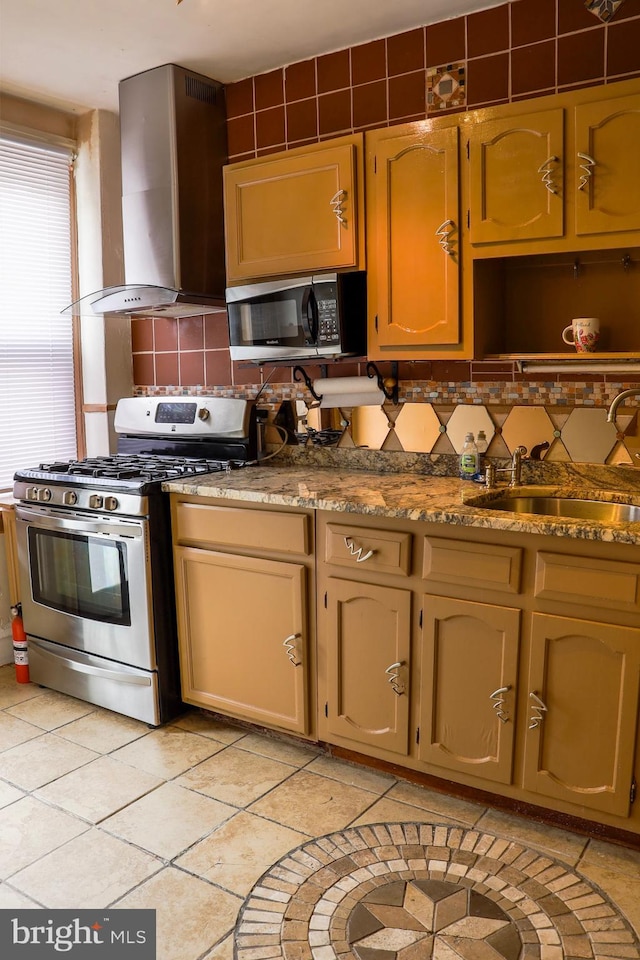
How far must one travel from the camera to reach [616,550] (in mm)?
1886

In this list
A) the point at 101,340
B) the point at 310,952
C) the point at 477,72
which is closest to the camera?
the point at 310,952

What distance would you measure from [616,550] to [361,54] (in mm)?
2088

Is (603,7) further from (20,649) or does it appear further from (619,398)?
(20,649)

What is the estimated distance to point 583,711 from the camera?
201cm

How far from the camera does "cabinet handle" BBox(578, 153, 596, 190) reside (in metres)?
2.15

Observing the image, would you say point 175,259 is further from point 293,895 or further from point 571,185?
point 293,895

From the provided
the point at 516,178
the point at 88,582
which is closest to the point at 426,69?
the point at 516,178

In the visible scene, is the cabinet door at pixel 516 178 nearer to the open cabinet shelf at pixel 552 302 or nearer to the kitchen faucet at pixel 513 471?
the open cabinet shelf at pixel 552 302

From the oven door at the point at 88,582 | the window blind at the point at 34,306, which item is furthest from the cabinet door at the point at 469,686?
the window blind at the point at 34,306

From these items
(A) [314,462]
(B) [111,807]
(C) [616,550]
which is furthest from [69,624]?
(C) [616,550]

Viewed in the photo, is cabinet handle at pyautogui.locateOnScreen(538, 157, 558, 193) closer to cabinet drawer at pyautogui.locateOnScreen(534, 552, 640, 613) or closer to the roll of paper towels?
the roll of paper towels

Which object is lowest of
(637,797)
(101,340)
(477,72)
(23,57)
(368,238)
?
(637,797)

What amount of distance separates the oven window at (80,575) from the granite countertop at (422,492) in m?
0.38

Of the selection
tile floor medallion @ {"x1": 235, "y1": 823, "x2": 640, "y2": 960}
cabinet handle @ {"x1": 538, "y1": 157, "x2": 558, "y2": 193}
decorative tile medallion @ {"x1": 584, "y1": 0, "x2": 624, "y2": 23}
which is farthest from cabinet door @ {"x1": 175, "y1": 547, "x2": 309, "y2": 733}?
decorative tile medallion @ {"x1": 584, "y1": 0, "x2": 624, "y2": 23}
